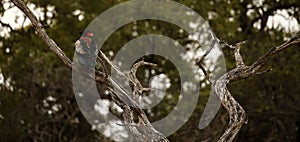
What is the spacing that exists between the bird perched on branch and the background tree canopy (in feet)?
25.6

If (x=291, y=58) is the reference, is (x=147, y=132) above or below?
below

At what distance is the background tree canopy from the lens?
13680 millimetres

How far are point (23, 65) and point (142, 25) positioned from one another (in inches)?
126

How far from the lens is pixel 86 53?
16.3ft

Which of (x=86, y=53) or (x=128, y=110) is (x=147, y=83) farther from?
(x=86, y=53)

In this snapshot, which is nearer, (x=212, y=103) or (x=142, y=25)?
(x=212, y=103)

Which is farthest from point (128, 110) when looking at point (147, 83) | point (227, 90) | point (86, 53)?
point (147, 83)

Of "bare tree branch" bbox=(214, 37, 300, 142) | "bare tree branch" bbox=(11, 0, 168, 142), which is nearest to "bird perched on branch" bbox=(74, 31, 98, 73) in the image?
"bare tree branch" bbox=(11, 0, 168, 142)

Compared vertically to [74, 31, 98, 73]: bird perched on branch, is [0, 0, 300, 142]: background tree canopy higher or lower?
higher

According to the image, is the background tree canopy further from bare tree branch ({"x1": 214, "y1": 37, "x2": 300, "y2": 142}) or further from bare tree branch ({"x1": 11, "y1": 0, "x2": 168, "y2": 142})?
bare tree branch ({"x1": 11, "y1": 0, "x2": 168, "y2": 142})

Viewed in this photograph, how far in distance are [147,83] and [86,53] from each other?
9.35 m

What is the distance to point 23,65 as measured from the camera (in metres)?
14.7

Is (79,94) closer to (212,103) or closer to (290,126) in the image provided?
(212,103)

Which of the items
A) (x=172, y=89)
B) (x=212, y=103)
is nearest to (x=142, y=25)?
(x=172, y=89)
